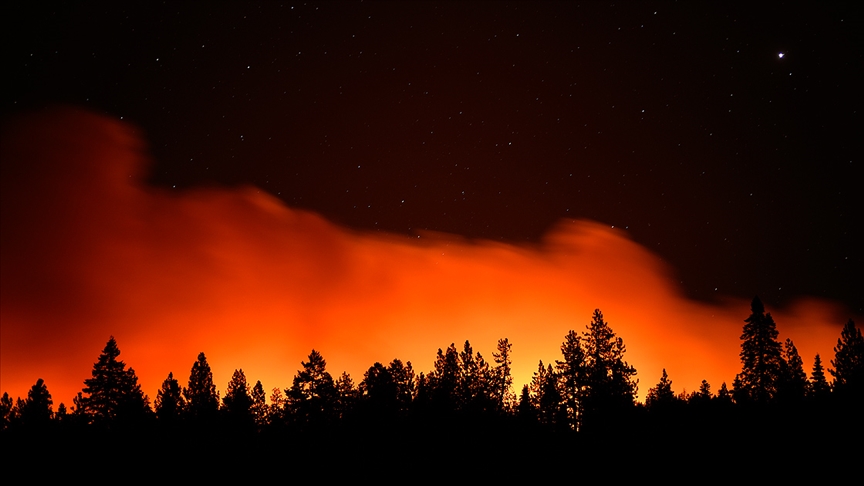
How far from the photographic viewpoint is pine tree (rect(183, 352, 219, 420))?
241ft

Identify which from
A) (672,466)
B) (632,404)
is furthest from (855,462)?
(632,404)

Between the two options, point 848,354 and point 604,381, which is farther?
point 848,354

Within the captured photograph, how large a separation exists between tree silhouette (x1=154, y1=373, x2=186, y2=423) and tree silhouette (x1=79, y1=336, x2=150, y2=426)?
31.9 ft

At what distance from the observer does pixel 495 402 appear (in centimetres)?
6812

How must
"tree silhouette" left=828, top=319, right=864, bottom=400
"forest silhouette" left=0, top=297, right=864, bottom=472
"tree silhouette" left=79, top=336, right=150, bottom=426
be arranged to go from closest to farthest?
"forest silhouette" left=0, top=297, right=864, bottom=472, "tree silhouette" left=79, top=336, right=150, bottom=426, "tree silhouette" left=828, top=319, right=864, bottom=400

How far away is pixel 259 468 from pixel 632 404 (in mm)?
30353

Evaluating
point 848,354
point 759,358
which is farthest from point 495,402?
point 848,354

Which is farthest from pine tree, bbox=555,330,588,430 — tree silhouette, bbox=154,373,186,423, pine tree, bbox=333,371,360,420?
tree silhouette, bbox=154,373,186,423

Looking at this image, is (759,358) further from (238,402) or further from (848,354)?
(238,402)

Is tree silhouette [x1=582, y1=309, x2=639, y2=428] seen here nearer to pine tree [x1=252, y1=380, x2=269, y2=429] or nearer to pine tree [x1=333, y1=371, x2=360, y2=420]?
pine tree [x1=333, y1=371, x2=360, y2=420]

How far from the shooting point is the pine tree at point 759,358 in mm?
60375

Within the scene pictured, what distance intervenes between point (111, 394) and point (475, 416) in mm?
36513

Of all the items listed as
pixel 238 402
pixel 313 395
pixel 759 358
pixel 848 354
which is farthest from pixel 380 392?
pixel 848 354

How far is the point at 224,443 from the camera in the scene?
4725 centimetres
